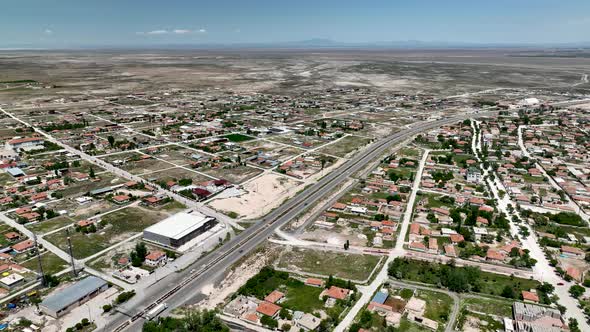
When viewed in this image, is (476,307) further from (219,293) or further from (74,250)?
(74,250)

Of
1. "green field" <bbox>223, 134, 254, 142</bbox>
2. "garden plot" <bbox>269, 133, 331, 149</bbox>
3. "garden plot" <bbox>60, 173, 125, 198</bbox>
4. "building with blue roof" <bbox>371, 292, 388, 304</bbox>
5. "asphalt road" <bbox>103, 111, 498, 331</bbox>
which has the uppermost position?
"green field" <bbox>223, 134, 254, 142</bbox>

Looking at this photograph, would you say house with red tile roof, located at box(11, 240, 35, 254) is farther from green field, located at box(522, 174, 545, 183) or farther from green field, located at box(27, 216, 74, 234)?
green field, located at box(522, 174, 545, 183)

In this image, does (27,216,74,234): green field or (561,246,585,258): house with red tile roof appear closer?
(561,246,585,258): house with red tile roof

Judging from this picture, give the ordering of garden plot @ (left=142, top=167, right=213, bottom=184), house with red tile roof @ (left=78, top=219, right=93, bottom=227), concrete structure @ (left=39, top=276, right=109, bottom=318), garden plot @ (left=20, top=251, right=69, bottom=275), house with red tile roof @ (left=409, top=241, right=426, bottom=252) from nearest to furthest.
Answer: concrete structure @ (left=39, top=276, right=109, bottom=318)
garden plot @ (left=20, top=251, right=69, bottom=275)
house with red tile roof @ (left=409, top=241, right=426, bottom=252)
house with red tile roof @ (left=78, top=219, right=93, bottom=227)
garden plot @ (left=142, top=167, right=213, bottom=184)

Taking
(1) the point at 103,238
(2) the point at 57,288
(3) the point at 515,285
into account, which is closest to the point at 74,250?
(1) the point at 103,238

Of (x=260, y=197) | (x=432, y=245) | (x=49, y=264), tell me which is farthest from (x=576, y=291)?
(x=49, y=264)

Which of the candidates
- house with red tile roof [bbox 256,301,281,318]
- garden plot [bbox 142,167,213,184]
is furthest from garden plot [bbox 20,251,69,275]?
garden plot [bbox 142,167,213,184]

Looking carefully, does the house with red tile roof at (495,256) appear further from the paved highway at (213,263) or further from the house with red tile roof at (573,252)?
the paved highway at (213,263)
